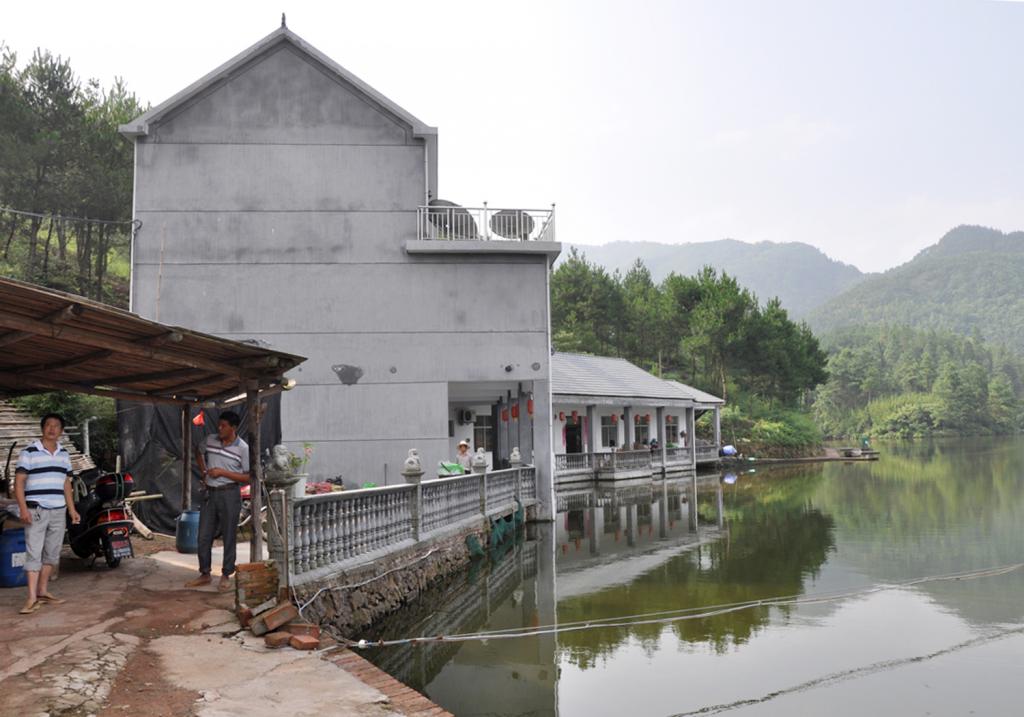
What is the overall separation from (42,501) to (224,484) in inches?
59.8

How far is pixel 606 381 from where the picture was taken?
33.2 meters

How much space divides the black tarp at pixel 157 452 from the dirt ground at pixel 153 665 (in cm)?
542

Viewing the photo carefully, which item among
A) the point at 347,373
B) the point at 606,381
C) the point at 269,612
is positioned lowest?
the point at 269,612

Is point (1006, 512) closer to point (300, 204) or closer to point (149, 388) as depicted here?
point (300, 204)

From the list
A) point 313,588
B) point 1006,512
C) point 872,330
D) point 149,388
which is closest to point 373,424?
point 149,388

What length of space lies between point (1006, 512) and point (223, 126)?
21543mm

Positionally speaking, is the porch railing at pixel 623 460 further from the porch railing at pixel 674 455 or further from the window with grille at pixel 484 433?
the window with grille at pixel 484 433

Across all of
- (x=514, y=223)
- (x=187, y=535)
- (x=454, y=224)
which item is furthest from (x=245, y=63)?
(x=187, y=535)

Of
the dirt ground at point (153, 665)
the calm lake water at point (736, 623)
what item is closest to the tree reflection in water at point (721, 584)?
the calm lake water at point (736, 623)

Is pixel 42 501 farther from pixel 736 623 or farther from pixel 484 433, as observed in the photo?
pixel 484 433

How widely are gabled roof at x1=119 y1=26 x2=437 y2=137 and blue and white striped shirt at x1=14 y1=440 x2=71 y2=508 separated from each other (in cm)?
1101

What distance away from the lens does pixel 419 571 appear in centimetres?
1101

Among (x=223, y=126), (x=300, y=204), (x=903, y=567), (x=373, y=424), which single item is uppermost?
(x=223, y=126)

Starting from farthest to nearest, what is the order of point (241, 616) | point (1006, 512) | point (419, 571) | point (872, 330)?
point (872, 330)
point (1006, 512)
point (419, 571)
point (241, 616)
